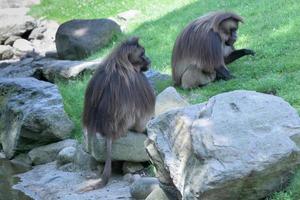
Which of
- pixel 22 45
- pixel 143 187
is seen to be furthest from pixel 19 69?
pixel 143 187

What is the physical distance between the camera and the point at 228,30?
11.6m

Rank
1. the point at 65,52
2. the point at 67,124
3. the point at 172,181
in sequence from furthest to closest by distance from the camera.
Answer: the point at 65,52 → the point at 67,124 → the point at 172,181

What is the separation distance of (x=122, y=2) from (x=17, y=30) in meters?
4.06

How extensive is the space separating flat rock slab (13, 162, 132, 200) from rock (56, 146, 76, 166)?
0.16 m

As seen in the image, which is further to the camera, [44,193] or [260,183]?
Answer: [44,193]

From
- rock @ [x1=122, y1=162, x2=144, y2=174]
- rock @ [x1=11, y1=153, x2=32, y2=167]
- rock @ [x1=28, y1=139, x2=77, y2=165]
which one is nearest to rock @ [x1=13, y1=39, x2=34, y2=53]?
rock @ [x1=11, y1=153, x2=32, y2=167]

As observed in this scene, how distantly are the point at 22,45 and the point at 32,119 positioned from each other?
11604 mm

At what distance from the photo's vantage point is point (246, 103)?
6.12 meters

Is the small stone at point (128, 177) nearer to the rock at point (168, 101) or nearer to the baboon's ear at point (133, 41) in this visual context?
the rock at point (168, 101)

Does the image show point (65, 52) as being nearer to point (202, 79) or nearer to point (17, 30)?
point (17, 30)

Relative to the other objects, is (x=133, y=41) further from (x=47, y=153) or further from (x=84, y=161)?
(x=47, y=153)

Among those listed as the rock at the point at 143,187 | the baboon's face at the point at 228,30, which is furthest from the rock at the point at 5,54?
the rock at the point at 143,187

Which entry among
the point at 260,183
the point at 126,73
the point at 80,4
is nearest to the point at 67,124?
the point at 126,73

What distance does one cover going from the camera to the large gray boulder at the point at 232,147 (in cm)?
552
